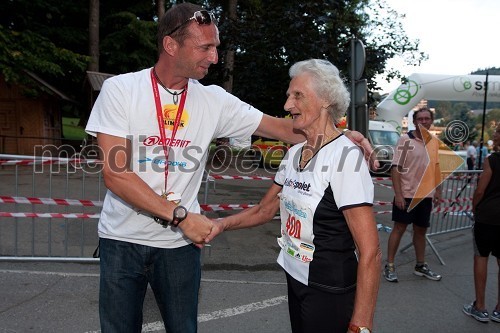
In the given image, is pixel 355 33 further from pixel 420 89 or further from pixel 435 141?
pixel 420 89

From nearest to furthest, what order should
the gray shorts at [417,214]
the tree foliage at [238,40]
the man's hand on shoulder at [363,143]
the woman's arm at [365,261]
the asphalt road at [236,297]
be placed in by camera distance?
the woman's arm at [365,261], the man's hand on shoulder at [363,143], the asphalt road at [236,297], the gray shorts at [417,214], the tree foliage at [238,40]

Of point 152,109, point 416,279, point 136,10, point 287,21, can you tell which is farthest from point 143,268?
point 136,10

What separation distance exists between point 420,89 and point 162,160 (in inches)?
938

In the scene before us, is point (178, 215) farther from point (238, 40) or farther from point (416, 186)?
point (238, 40)

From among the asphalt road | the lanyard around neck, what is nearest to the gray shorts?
the asphalt road

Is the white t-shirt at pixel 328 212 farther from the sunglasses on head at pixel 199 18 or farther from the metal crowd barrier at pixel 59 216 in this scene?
the metal crowd barrier at pixel 59 216

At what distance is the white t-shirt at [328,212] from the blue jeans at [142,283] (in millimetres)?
609

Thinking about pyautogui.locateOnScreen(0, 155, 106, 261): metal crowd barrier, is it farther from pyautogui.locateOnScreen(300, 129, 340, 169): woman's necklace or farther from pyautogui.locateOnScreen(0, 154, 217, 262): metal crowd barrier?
pyautogui.locateOnScreen(300, 129, 340, 169): woman's necklace

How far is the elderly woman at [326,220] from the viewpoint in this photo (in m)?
1.94

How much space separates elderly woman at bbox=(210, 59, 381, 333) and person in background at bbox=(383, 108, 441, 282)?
11.8 feet

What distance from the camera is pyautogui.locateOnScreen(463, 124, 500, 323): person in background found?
4.29 m

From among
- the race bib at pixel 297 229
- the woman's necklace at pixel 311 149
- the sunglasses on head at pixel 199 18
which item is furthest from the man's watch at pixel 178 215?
the sunglasses on head at pixel 199 18

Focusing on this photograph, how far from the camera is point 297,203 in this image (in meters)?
2.15

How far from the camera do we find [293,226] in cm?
222
